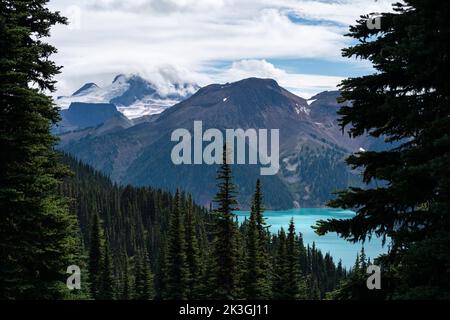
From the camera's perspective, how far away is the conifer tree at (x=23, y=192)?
1928 cm

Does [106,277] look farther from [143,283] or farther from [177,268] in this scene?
[177,268]

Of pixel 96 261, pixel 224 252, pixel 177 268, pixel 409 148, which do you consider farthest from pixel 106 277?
pixel 409 148

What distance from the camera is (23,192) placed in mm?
19422

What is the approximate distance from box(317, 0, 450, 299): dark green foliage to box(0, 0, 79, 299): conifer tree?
11341 millimetres

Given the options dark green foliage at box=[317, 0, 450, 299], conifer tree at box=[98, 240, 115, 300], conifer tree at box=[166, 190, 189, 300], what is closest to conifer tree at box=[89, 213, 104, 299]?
conifer tree at box=[98, 240, 115, 300]

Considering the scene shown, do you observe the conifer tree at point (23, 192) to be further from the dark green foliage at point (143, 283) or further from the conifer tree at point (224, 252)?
the dark green foliage at point (143, 283)

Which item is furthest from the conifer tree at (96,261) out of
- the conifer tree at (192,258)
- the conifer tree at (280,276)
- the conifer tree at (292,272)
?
the conifer tree at (292,272)

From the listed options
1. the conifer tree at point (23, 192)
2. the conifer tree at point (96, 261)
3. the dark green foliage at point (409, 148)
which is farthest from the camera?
the conifer tree at point (96, 261)

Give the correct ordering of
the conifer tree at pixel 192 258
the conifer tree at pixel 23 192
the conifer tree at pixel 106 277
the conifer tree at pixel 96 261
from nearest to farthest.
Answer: the conifer tree at pixel 23 192 < the conifer tree at pixel 192 258 < the conifer tree at pixel 106 277 < the conifer tree at pixel 96 261

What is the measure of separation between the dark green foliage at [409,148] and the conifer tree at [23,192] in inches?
446

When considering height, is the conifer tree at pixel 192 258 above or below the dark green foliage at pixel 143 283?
above

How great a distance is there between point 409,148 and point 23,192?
14.0 metres
